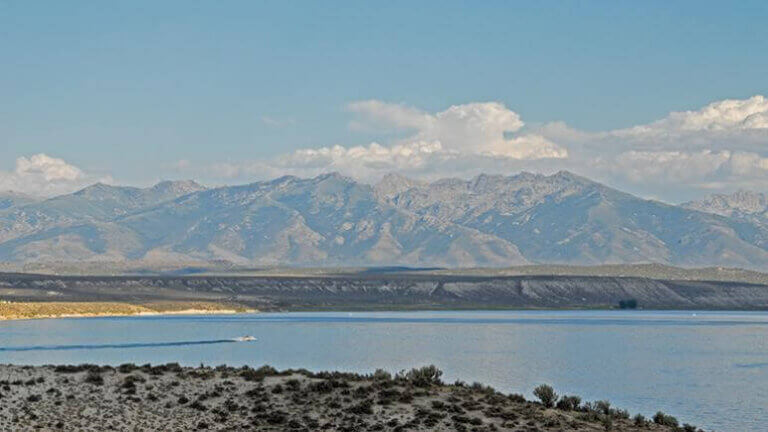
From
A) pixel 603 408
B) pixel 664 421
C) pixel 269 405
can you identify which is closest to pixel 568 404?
pixel 603 408

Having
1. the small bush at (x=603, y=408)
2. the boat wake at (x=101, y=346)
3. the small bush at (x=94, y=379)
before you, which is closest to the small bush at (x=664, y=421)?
the small bush at (x=603, y=408)

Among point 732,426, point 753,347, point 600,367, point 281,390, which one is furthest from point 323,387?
point 753,347

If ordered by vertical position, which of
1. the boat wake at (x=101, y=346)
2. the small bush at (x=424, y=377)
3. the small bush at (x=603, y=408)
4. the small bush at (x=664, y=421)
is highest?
the small bush at (x=424, y=377)

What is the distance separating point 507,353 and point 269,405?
6522 cm

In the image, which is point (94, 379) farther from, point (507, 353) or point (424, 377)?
point (507, 353)

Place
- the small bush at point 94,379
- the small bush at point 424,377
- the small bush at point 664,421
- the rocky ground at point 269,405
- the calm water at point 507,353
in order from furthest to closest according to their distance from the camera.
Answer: the calm water at point 507,353, the small bush at point 424,377, the small bush at point 94,379, the small bush at point 664,421, the rocky ground at point 269,405

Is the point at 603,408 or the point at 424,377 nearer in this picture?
the point at 603,408

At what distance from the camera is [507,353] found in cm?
11712

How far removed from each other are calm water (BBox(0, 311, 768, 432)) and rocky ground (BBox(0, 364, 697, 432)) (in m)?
13.2

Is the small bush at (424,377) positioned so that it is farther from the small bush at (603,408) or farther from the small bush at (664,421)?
the small bush at (664,421)

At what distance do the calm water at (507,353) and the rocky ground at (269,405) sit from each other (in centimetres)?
1323

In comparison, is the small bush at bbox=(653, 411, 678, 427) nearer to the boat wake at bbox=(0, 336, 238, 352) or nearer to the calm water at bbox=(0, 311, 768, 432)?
the calm water at bbox=(0, 311, 768, 432)

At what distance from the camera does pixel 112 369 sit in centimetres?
6075

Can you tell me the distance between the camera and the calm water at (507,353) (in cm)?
8000
